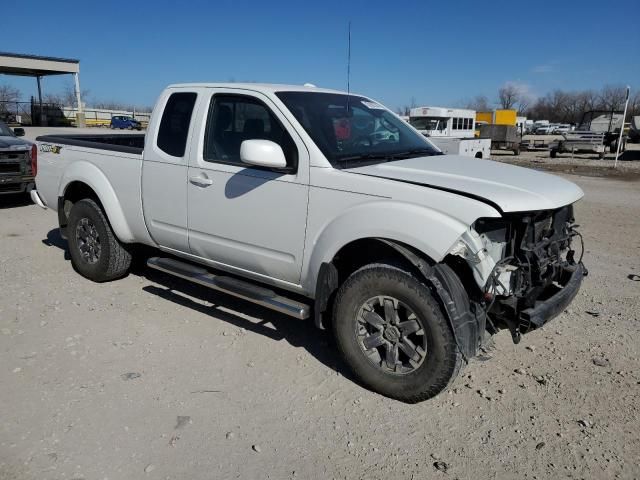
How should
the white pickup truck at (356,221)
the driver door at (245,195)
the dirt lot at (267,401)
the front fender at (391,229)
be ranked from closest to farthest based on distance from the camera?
the dirt lot at (267,401), the front fender at (391,229), the white pickup truck at (356,221), the driver door at (245,195)

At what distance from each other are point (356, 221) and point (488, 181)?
2.86ft

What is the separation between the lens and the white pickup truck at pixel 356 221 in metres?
3.21

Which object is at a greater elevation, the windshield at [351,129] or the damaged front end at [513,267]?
the windshield at [351,129]

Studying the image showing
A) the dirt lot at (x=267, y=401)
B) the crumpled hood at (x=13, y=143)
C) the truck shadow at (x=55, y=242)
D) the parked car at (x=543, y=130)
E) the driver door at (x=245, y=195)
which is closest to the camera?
the dirt lot at (x=267, y=401)

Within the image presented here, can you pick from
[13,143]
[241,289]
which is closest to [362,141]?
[241,289]

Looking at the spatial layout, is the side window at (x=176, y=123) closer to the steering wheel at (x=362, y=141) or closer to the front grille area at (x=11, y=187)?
the steering wheel at (x=362, y=141)

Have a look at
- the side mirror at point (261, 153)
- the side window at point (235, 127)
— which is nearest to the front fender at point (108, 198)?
the side window at point (235, 127)

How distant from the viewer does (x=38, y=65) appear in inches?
1406

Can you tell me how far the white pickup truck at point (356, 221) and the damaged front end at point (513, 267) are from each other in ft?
0.03

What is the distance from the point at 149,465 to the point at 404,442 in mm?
1425

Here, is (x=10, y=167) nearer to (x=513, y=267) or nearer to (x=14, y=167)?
(x=14, y=167)

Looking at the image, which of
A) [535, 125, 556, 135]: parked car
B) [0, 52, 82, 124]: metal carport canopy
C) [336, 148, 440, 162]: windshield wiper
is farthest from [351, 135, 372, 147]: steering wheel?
[535, 125, 556, 135]: parked car

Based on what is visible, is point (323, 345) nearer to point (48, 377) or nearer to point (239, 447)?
point (239, 447)

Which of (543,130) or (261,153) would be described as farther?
(543,130)
